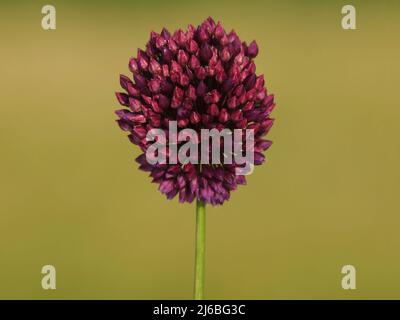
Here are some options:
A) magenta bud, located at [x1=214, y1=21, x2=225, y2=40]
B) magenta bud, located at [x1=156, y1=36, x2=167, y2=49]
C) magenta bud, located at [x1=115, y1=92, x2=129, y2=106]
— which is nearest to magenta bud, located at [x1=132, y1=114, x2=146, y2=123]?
magenta bud, located at [x1=115, y1=92, x2=129, y2=106]

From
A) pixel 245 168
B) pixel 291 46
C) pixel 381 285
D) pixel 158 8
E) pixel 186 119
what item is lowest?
pixel 381 285

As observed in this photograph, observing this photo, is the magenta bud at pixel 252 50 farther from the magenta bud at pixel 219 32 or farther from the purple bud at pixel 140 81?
the purple bud at pixel 140 81

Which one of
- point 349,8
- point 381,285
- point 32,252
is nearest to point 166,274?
point 32,252

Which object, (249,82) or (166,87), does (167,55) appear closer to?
(166,87)

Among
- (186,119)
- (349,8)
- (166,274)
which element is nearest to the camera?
(186,119)

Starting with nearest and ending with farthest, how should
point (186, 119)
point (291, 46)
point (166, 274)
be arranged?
1. point (186, 119)
2. point (166, 274)
3. point (291, 46)

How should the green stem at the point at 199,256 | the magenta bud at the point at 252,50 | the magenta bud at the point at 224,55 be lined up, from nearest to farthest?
1. the green stem at the point at 199,256
2. the magenta bud at the point at 224,55
3. the magenta bud at the point at 252,50

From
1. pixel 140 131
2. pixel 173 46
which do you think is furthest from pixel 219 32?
pixel 140 131

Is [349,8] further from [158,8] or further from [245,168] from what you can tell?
[245,168]

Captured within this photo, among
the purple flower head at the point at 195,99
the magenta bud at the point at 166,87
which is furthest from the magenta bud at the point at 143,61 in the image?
the magenta bud at the point at 166,87
